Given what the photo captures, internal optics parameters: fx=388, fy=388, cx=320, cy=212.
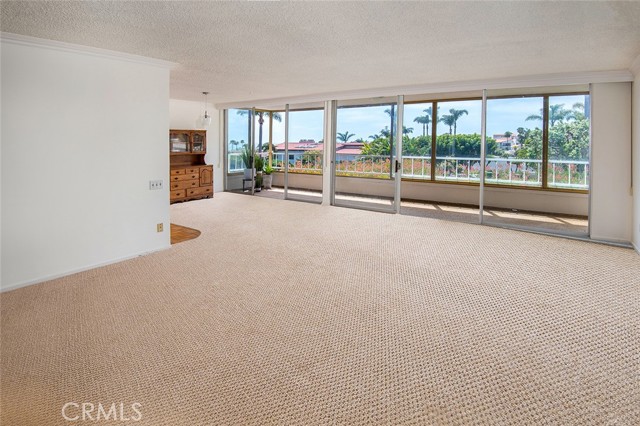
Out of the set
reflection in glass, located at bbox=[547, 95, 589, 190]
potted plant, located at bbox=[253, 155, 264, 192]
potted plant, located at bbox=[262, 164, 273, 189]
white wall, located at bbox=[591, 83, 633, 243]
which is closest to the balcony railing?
reflection in glass, located at bbox=[547, 95, 589, 190]

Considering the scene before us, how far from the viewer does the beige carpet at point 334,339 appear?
200 cm

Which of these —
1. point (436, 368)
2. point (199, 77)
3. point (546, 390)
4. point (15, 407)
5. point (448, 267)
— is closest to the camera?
point (15, 407)

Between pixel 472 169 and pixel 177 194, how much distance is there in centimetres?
668

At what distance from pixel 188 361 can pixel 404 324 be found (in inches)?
60.8

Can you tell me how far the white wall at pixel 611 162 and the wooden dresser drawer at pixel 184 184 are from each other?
7631 millimetres

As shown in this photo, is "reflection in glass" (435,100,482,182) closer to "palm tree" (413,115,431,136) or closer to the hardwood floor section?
"palm tree" (413,115,431,136)

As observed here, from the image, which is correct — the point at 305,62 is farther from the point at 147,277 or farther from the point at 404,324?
the point at 404,324

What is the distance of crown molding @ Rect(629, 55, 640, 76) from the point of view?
461 cm

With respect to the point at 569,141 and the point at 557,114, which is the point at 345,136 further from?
the point at 569,141

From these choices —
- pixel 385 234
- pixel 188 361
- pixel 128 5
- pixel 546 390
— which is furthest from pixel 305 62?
pixel 546 390

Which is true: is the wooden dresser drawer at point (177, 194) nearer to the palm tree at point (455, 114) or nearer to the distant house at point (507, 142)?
the palm tree at point (455, 114)

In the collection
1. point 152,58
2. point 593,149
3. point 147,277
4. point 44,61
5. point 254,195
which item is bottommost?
point 147,277

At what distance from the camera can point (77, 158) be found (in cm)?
408

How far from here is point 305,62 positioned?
16.2 feet
